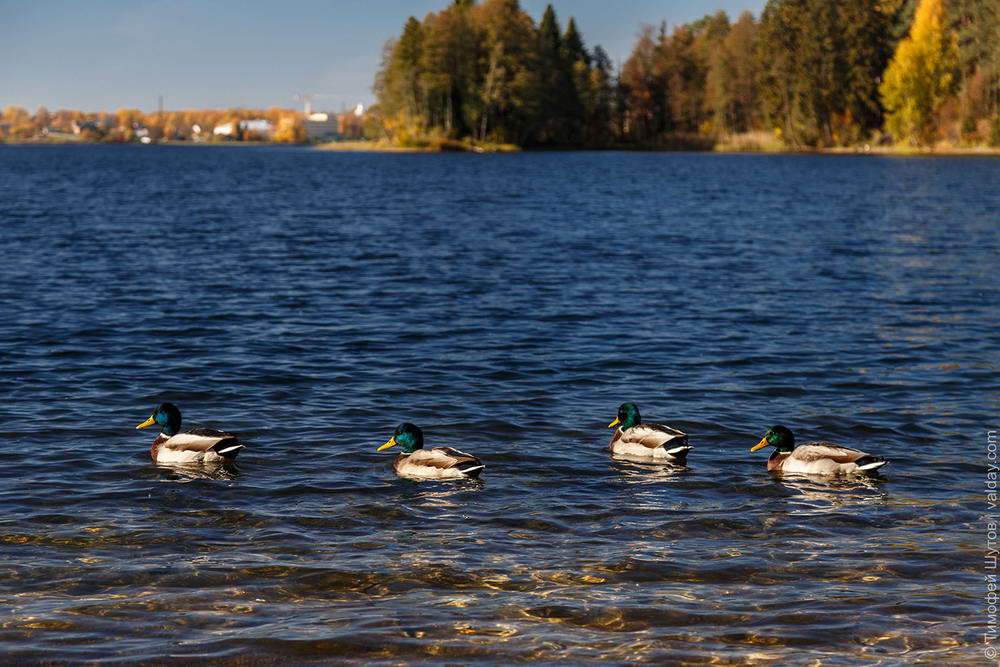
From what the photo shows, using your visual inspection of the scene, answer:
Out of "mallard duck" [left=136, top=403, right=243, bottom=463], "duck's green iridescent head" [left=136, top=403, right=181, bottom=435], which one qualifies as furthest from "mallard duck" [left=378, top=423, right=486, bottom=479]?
"duck's green iridescent head" [left=136, top=403, right=181, bottom=435]

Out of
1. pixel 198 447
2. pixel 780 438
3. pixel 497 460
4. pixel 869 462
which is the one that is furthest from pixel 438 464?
pixel 869 462

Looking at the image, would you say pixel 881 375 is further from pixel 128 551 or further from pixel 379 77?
pixel 379 77

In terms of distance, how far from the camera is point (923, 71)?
134 metres

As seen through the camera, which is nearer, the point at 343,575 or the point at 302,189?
the point at 343,575

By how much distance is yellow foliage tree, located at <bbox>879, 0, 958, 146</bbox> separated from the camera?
133 meters

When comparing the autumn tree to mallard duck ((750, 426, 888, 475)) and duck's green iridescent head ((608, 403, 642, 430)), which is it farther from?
mallard duck ((750, 426, 888, 475))

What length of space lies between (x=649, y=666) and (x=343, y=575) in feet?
10.8

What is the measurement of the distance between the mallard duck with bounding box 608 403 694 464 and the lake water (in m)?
0.30

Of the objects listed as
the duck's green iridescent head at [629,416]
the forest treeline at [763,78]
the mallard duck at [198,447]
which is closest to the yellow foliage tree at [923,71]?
the forest treeline at [763,78]

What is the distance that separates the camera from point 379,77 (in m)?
188

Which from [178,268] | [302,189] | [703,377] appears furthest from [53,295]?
[302,189]

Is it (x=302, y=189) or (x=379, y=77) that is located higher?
(x=379, y=77)

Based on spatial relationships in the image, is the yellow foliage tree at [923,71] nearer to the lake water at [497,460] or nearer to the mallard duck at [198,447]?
the lake water at [497,460]

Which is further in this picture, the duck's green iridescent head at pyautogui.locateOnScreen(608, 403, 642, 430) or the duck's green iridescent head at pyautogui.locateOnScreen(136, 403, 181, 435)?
the duck's green iridescent head at pyautogui.locateOnScreen(608, 403, 642, 430)
